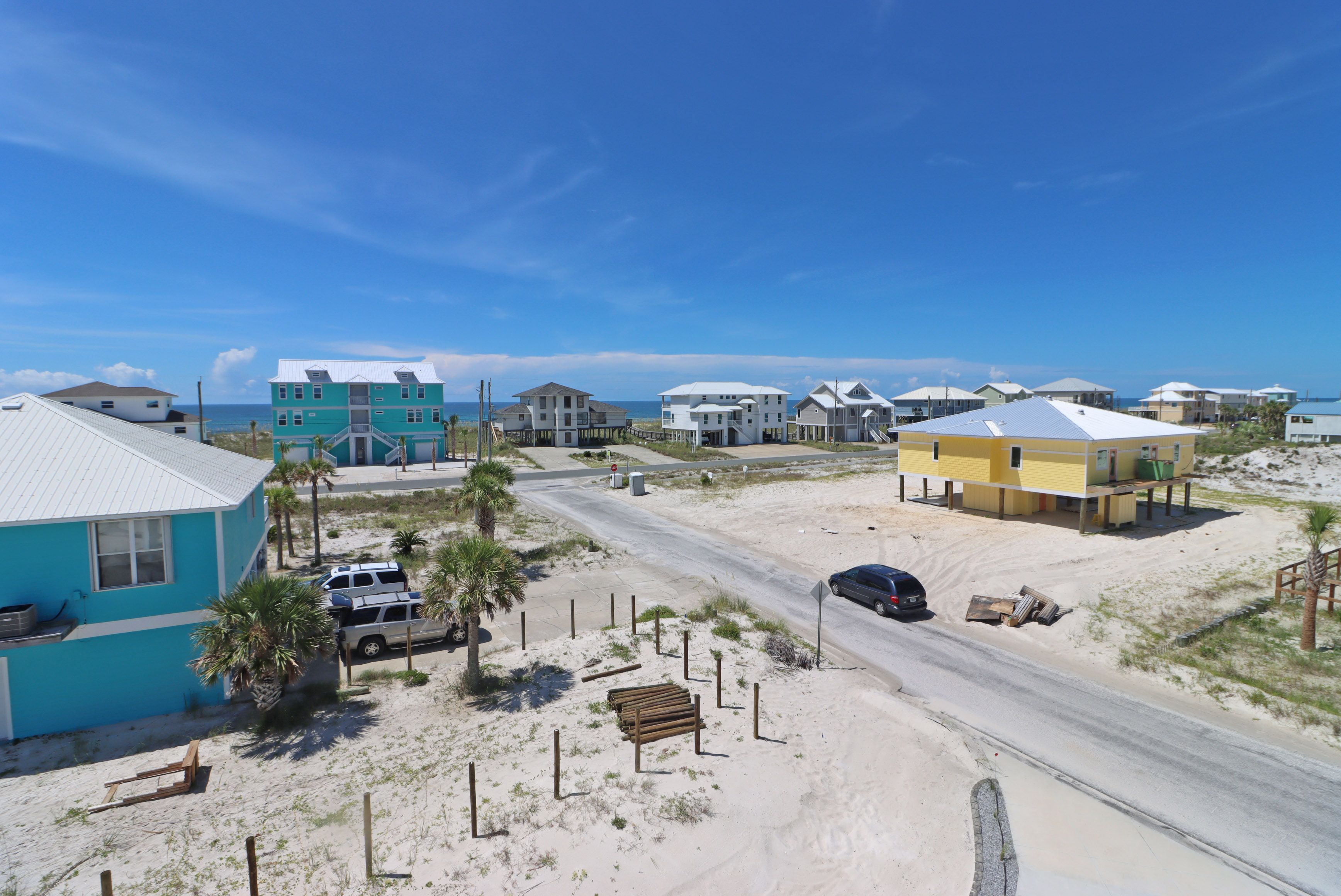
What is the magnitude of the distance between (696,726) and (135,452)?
1456 centimetres

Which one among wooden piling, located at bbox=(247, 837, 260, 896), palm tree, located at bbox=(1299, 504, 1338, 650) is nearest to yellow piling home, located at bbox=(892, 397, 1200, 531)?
palm tree, located at bbox=(1299, 504, 1338, 650)

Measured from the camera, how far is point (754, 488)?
46875 millimetres

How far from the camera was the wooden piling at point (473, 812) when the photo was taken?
9.46 meters

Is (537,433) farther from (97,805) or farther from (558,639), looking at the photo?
(97,805)

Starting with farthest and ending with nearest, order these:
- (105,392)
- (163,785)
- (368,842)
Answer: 1. (105,392)
2. (163,785)
3. (368,842)

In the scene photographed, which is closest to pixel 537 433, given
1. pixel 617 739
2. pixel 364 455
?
pixel 364 455

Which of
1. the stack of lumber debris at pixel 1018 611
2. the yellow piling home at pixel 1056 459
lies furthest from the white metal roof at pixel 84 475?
the yellow piling home at pixel 1056 459

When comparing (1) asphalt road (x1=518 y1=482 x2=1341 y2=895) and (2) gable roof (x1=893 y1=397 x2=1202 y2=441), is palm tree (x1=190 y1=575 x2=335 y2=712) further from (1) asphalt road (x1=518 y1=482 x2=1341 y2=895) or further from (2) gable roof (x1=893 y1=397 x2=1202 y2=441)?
(2) gable roof (x1=893 y1=397 x2=1202 y2=441)

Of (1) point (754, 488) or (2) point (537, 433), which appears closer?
(1) point (754, 488)

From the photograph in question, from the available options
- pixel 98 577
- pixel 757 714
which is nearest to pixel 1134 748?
pixel 757 714

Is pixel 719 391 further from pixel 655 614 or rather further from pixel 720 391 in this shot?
pixel 655 614

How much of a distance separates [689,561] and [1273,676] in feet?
61.2

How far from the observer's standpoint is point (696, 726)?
11.9m

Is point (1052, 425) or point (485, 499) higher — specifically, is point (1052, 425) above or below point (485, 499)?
above
